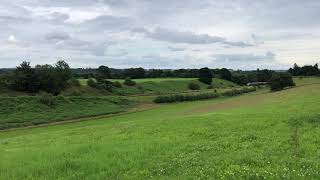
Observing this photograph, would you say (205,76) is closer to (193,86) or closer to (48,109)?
(193,86)

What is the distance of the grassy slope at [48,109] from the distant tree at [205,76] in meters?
75.5

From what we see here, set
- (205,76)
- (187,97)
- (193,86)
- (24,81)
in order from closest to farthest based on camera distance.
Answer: (24,81) → (187,97) → (193,86) → (205,76)

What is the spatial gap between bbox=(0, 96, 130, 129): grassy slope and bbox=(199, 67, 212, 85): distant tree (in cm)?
7547

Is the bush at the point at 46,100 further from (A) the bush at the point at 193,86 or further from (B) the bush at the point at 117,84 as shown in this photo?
(A) the bush at the point at 193,86

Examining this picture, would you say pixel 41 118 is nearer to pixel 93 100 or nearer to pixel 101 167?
pixel 93 100

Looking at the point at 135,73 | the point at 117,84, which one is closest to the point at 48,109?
the point at 117,84

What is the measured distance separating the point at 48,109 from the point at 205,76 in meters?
99.0

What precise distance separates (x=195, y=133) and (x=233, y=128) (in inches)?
87.0

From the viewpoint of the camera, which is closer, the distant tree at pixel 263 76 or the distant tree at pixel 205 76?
the distant tree at pixel 205 76

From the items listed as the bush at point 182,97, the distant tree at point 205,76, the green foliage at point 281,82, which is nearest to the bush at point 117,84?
the bush at point 182,97

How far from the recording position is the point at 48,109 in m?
73.1

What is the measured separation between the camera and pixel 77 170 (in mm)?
14164

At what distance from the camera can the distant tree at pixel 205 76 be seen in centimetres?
16150

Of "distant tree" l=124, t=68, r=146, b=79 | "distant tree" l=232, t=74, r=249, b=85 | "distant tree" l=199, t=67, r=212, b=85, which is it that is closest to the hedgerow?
"distant tree" l=199, t=67, r=212, b=85
